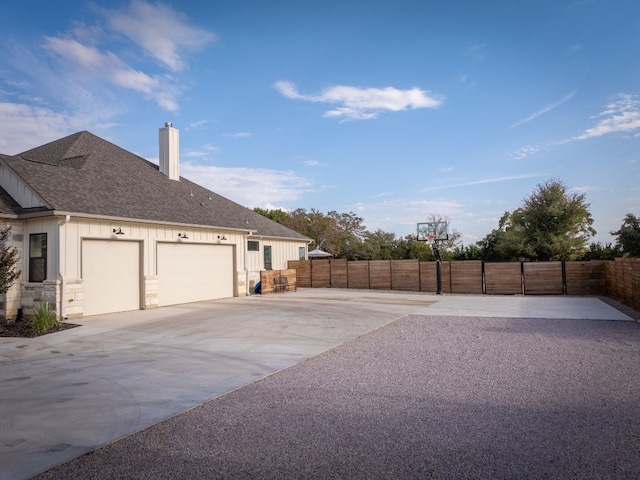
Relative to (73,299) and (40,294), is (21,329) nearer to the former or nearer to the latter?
(40,294)

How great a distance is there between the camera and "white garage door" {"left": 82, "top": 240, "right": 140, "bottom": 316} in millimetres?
11977

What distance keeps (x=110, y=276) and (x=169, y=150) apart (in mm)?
8989

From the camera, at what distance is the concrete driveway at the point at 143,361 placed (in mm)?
4070

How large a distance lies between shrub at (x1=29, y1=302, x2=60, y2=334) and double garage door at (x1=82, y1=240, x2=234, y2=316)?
1.26m

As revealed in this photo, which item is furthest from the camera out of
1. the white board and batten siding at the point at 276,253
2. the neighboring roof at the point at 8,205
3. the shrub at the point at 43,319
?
the white board and batten siding at the point at 276,253

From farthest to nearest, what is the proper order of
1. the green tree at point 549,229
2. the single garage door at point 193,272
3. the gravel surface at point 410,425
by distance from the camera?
the green tree at point 549,229 < the single garage door at point 193,272 < the gravel surface at point 410,425

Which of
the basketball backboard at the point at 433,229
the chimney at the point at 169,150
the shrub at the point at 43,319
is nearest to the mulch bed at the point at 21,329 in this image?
the shrub at the point at 43,319

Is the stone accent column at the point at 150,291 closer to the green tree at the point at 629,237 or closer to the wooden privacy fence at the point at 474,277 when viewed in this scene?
the wooden privacy fence at the point at 474,277

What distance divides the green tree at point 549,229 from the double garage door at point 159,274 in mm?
16726

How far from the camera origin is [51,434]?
400 centimetres

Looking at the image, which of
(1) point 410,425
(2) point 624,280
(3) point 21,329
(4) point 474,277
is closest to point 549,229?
(4) point 474,277

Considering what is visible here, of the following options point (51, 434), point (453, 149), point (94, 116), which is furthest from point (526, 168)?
point (51, 434)

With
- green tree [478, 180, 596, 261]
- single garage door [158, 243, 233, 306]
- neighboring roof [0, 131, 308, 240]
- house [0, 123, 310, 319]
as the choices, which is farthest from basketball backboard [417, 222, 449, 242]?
single garage door [158, 243, 233, 306]

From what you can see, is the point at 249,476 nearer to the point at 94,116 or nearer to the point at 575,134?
the point at 575,134
